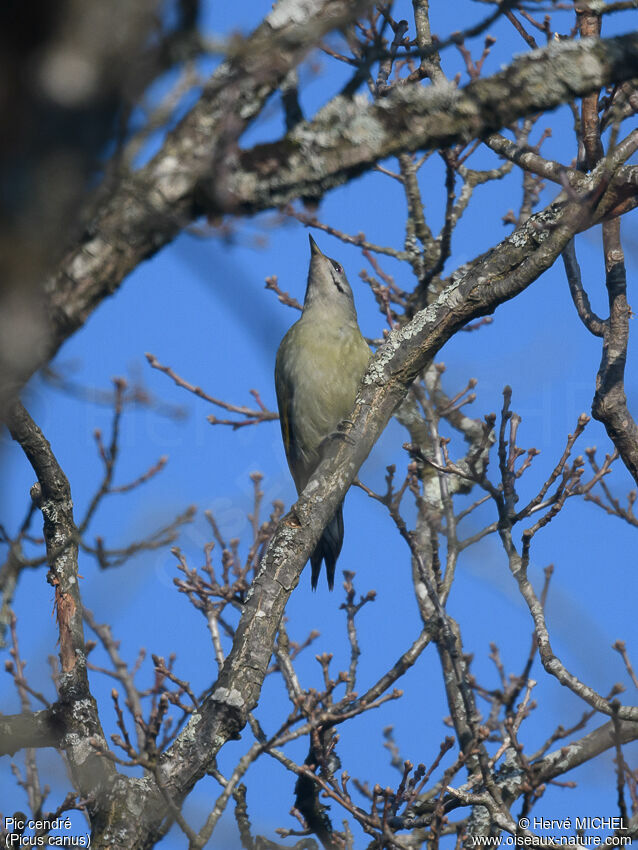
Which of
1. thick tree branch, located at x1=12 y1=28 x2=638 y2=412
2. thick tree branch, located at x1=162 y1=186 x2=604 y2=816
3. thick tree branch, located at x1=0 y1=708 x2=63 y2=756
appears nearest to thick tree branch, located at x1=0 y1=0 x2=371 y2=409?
thick tree branch, located at x1=12 y1=28 x2=638 y2=412

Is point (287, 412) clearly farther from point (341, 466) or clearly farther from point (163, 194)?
point (163, 194)

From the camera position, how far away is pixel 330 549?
695 centimetres

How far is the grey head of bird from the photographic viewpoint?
711 cm

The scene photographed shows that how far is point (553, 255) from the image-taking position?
3627 millimetres

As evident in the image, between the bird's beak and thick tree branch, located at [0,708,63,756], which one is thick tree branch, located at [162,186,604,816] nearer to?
thick tree branch, located at [0,708,63,756]

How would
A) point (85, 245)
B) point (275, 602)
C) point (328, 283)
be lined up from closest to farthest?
point (85, 245) < point (275, 602) < point (328, 283)

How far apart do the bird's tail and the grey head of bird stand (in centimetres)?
169

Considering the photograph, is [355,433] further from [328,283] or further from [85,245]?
[328,283]

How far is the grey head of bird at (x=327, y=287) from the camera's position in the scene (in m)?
7.11

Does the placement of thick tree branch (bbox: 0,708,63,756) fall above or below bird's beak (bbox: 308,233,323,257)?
below

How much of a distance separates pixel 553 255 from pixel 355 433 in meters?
1.19

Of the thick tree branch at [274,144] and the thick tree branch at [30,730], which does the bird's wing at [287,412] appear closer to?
the thick tree branch at [30,730]

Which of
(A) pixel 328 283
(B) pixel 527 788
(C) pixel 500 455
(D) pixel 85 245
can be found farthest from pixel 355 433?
(A) pixel 328 283

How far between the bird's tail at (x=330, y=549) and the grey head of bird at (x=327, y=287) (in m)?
1.69
